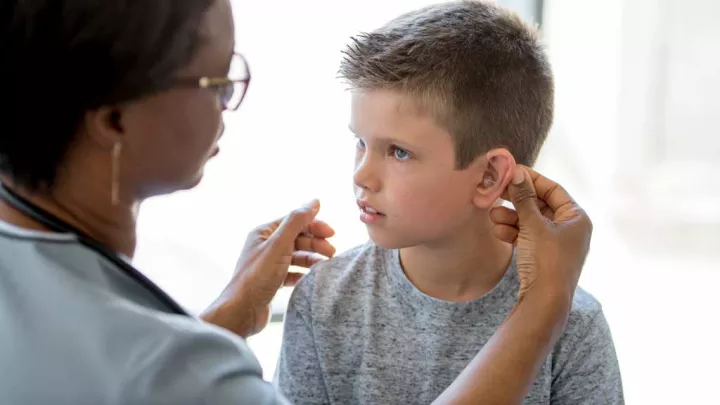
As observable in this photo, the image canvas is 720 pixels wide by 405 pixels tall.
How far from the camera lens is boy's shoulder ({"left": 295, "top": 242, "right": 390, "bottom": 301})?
1.16 m

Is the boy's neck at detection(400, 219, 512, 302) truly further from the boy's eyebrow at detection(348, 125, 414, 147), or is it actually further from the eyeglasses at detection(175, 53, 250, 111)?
the eyeglasses at detection(175, 53, 250, 111)

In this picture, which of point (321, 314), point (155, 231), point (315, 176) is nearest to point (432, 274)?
point (321, 314)

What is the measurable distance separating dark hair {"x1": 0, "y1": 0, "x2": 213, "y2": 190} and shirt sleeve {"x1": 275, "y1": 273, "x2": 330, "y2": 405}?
50 cm

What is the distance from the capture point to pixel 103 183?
752mm

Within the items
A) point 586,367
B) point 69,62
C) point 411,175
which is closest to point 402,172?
point 411,175

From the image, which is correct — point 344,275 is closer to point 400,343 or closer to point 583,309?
point 400,343

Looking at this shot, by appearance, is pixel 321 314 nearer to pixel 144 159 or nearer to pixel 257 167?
pixel 257 167

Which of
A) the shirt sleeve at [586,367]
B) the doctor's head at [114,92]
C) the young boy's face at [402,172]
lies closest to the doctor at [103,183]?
the doctor's head at [114,92]

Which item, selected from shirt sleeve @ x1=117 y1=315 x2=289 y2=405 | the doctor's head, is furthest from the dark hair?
shirt sleeve @ x1=117 y1=315 x2=289 y2=405

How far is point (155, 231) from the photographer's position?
1.34 m

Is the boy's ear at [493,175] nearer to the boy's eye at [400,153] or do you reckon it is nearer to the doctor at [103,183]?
the boy's eye at [400,153]

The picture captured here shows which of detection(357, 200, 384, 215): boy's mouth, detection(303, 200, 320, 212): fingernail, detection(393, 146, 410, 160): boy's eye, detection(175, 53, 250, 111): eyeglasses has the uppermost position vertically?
detection(175, 53, 250, 111): eyeglasses

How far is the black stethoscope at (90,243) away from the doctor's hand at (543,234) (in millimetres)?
445

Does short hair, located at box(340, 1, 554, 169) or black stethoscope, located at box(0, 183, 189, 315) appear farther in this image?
short hair, located at box(340, 1, 554, 169)
